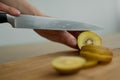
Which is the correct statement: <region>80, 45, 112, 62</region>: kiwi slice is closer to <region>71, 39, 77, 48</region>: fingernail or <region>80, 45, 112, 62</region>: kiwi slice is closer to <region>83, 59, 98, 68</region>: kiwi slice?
<region>83, 59, 98, 68</region>: kiwi slice

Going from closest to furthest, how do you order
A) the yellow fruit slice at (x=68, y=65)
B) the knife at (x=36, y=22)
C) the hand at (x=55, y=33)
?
the yellow fruit slice at (x=68, y=65) → the knife at (x=36, y=22) → the hand at (x=55, y=33)

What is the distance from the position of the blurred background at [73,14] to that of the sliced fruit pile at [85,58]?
43 centimetres

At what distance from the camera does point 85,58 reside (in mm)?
720

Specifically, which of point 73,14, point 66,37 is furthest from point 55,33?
point 73,14

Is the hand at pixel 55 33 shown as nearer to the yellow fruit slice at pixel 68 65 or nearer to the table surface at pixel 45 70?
the table surface at pixel 45 70

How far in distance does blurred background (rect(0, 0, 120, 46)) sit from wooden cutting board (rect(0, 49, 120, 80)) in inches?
15.5

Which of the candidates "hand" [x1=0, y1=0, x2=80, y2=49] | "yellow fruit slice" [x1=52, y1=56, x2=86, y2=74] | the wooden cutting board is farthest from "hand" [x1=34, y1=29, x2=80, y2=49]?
"yellow fruit slice" [x1=52, y1=56, x2=86, y2=74]

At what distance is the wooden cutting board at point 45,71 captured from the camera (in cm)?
64

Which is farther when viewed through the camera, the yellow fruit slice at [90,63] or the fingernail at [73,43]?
the fingernail at [73,43]

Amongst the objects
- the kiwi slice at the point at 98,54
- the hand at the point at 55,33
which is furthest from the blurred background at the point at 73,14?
the kiwi slice at the point at 98,54

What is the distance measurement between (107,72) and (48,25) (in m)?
0.25

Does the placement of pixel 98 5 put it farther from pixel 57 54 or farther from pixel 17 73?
pixel 17 73

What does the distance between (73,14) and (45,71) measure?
29.0 inches

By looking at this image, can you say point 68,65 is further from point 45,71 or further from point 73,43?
point 73,43
